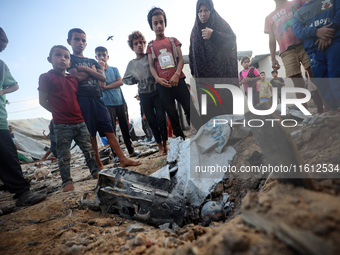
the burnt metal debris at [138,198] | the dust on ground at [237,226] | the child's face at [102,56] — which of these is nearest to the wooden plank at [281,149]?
the dust on ground at [237,226]

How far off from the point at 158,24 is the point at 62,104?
5.95ft

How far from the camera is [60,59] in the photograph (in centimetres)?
236

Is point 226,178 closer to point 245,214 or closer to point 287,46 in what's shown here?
point 245,214

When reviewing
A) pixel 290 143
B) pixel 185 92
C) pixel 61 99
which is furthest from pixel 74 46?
pixel 290 143

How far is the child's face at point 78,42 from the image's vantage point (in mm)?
2629

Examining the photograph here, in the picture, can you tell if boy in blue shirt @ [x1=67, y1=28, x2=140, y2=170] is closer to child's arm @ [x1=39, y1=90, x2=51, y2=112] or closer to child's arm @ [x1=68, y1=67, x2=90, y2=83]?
child's arm @ [x1=68, y1=67, x2=90, y2=83]

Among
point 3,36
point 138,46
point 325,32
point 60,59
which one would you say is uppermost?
point 3,36

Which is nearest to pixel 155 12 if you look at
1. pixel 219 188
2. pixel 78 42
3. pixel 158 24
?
pixel 158 24

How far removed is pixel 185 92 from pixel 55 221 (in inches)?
84.7

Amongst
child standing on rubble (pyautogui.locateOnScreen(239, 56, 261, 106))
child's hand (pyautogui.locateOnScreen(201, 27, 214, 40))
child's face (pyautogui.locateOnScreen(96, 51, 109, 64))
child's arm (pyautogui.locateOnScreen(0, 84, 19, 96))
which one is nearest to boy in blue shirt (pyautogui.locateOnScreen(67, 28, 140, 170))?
child's arm (pyautogui.locateOnScreen(0, 84, 19, 96))

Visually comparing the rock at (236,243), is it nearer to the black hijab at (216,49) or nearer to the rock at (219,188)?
the rock at (219,188)

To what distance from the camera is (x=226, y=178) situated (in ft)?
5.61

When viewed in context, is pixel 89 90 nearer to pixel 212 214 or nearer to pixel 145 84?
pixel 145 84

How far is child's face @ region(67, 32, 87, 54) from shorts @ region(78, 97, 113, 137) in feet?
2.55
